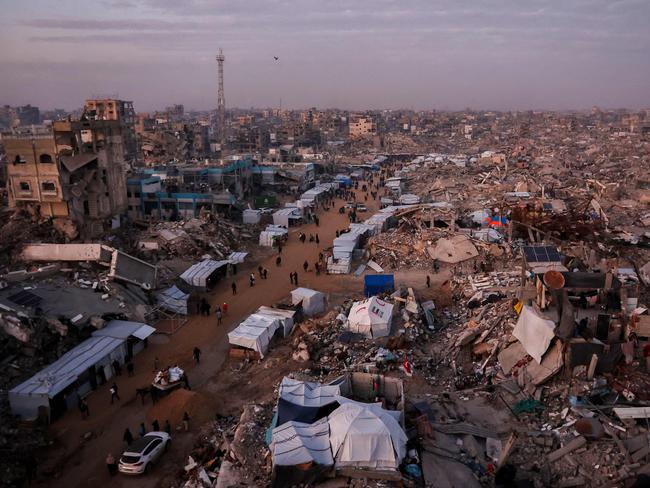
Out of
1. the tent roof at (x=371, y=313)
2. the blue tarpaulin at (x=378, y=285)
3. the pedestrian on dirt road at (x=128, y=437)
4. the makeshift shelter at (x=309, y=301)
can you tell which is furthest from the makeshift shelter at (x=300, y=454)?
the blue tarpaulin at (x=378, y=285)

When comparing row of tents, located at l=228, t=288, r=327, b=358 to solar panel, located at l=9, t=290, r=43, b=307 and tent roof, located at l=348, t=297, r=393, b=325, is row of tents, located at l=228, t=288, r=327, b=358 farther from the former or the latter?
solar panel, located at l=9, t=290, r=43, b=307

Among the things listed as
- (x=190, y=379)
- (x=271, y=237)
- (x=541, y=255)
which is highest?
(x=541, y=255)

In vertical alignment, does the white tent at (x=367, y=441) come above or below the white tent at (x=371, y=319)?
above

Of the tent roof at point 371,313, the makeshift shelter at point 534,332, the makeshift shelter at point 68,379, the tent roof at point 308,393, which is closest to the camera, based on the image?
the tent roof at point 308,393

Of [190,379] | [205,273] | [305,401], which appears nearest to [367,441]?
[305,401]

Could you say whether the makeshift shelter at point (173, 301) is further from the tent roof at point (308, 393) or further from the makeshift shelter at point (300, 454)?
the makeshift shelter at point (300, 454)

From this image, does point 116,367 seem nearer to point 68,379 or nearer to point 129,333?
point 129,333
